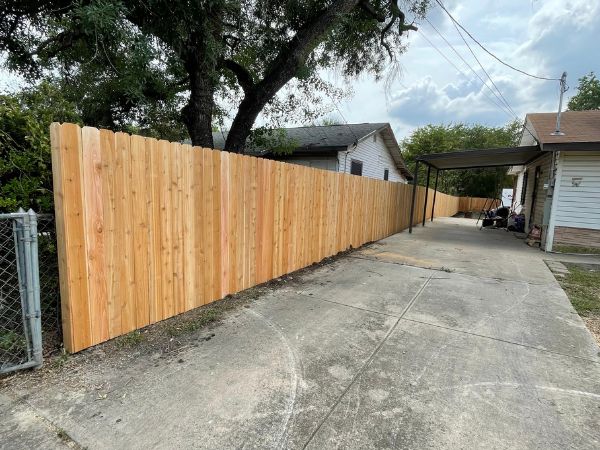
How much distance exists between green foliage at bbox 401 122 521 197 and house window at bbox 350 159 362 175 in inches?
800

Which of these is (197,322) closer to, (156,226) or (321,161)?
(156,226)

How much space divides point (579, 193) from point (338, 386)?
9.26m

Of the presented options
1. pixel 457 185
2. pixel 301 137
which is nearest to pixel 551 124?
pixel 301 137

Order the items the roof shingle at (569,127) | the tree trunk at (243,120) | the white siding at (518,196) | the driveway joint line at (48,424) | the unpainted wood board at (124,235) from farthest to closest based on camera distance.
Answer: the white siding at (518,196) < the roof shingle at (569,127) < the tree trunk at (243,120) < the unpainted wood board at (124,235) < the driveway joint line at (48,424)

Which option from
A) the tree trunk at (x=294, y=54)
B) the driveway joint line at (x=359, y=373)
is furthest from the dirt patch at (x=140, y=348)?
the tree trunk at (x=294, y=54)

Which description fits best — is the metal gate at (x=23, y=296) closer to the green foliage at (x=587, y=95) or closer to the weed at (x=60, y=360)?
the weed at (x=60, y=360)

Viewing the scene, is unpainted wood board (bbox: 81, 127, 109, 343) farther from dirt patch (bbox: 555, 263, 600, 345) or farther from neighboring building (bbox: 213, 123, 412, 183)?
neighboring building (bbox: 213, 123, 412, 183)

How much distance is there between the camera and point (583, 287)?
5.13 m

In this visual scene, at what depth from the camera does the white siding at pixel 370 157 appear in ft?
39.0

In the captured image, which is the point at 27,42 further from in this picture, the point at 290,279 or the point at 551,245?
the point at 551,245

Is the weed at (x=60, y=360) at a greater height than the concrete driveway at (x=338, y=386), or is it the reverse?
the weed at (x=60, y=360)

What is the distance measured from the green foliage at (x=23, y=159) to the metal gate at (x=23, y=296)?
222 mm

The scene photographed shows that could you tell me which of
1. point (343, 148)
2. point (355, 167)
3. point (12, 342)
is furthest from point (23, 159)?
point (355, 167)

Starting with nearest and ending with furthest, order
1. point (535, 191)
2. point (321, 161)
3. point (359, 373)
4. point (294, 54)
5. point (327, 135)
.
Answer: point (359, 373), point (294, 54), point (535, 191), point (321, 161), point (327, 135)
